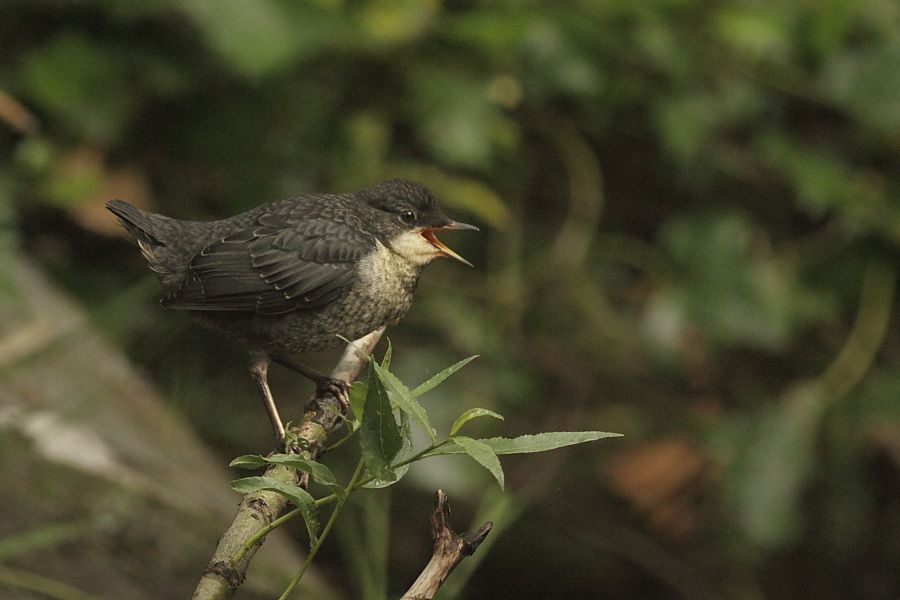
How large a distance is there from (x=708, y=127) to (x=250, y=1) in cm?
247

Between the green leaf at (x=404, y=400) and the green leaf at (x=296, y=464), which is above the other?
the green leaf at (x=404, y=400)

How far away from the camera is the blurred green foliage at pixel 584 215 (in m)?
5.14

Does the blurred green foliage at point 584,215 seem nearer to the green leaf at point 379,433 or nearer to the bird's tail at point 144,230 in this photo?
the bird's tail at point 144,230

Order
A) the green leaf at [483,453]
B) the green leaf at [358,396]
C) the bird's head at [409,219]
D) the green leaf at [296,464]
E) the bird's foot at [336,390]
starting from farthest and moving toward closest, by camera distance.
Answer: the bird's head at [409,219] < the bird's foot at [336,390] < the green leaf at [358,396] < the green leaf at [296,464] < the green leaf at [483,453]

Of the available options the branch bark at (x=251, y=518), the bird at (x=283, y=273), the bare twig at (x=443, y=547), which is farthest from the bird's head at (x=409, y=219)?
the bare twig at (x=443, y=547)

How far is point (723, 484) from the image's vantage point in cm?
552

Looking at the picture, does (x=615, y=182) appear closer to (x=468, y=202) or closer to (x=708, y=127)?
(x=708, y=127)

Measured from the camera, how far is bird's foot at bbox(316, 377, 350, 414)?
2.82 meters

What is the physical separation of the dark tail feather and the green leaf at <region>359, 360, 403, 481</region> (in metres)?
1.34

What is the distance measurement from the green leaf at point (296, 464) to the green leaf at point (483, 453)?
9.1 inches

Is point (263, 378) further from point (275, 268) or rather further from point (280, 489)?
point (280, 489)

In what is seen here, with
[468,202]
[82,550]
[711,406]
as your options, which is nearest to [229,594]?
[82,550]

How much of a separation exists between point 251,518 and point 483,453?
617 millimetres

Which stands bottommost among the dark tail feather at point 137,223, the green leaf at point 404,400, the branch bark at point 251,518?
the branch bark at point 251,518
